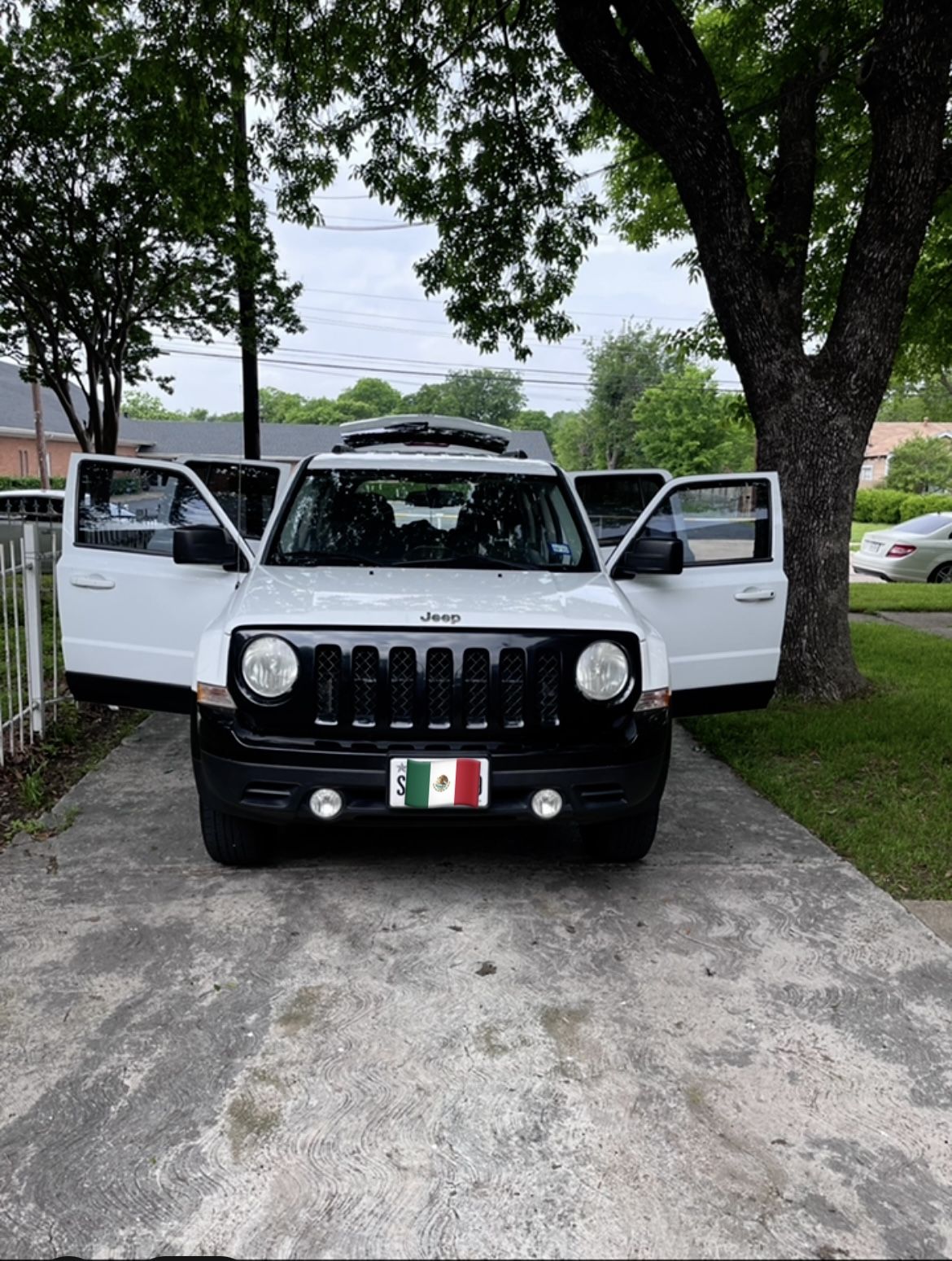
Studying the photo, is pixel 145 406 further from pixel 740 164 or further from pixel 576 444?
pixel 740 164

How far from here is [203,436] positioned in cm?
4428

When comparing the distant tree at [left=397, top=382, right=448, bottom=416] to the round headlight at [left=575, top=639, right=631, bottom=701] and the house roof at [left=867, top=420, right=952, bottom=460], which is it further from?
the round headlight at [left=575, top=639, right=631, bottom=701]

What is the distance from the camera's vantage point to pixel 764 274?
6.23 m

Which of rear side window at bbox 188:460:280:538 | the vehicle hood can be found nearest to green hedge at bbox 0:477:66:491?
rear side window at bbox 188:460:280:538

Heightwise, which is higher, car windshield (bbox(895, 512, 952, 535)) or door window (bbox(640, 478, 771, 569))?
door window (bbox(640, 478, 771, 569))

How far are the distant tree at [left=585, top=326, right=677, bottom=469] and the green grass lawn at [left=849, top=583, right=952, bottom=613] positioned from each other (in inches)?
2199

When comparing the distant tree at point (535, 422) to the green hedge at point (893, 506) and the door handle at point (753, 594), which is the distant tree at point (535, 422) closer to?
the green hedge at point (893, 506)

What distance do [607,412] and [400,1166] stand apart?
2838 inches

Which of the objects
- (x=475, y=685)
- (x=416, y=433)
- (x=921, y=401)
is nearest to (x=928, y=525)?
(x=416, y=433)

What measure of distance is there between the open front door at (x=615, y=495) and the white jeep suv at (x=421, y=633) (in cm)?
108

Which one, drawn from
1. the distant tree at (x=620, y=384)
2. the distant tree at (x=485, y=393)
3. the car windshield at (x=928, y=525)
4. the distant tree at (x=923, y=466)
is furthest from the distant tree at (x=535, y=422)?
the car windshield at (x=928, y=525)

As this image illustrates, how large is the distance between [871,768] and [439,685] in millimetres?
3279

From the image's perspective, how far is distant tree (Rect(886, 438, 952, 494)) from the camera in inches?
1843

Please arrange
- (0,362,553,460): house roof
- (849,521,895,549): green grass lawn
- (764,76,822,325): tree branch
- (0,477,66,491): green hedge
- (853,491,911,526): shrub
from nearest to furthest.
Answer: (764,76,822,325): tree branch, (849,521,895,549): green grass lawn, (0,477,66,491): green hedge, (0,362,553,460): house roof, (853,491,911,526): shrub
